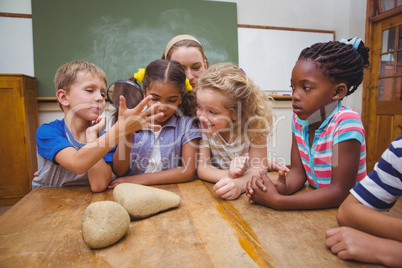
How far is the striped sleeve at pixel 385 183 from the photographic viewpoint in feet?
2.19

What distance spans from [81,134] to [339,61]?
1.32 m

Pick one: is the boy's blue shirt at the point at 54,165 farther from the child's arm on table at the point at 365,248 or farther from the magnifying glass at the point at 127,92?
the child's arm on table at the point at 365,248

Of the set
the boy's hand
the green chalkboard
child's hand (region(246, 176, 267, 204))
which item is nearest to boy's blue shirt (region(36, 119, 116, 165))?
child's hand (region(246, 176, 267, 204))

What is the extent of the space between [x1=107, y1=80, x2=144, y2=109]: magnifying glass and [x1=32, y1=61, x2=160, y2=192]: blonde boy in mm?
127

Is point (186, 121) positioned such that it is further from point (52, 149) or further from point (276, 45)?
point (276, 45)

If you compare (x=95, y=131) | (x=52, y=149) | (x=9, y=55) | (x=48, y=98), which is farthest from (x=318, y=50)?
(x=9, y=55)

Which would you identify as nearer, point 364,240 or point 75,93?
point 364,240

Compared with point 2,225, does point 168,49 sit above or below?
above

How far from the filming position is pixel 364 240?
22.9 inches

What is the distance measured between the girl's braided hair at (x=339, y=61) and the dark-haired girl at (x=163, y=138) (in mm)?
702

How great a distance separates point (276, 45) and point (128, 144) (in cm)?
358

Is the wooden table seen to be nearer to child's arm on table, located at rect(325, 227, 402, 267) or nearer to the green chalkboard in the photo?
child's arm on table, located at rect(325, 227, 402, 267)

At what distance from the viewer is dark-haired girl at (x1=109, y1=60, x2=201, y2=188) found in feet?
4.37

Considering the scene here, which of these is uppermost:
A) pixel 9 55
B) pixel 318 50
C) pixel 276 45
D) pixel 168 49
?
pixel 276 45
